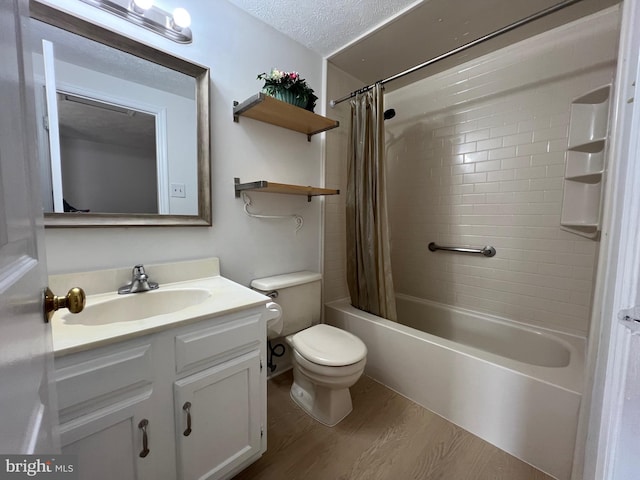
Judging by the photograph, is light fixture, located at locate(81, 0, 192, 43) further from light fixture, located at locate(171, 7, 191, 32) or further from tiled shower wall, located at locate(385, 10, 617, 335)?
tiled shower wall, located at locate(385, 10, 617, 335)

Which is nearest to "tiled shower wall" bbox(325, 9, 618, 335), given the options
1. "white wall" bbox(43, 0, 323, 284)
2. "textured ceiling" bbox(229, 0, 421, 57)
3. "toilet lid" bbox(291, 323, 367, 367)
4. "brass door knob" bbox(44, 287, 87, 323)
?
"white wall" bbox(43, 0, 323, 284)

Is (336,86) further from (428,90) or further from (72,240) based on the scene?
(72,240)

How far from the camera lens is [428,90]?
222 cm


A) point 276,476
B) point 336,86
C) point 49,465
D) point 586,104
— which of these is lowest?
point 276,476

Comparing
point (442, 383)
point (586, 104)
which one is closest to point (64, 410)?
point (442, 383)

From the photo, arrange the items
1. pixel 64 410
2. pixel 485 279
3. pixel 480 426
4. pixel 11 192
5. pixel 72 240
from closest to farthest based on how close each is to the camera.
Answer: pixel 11 192 → pixel 64 410 → pixel 72 240 → pixel 480 426 → pixel 485 279

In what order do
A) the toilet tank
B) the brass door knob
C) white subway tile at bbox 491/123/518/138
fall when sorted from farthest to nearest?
white subway tile at bbox 491/123/518/138
the toilet tank
the brass door knob

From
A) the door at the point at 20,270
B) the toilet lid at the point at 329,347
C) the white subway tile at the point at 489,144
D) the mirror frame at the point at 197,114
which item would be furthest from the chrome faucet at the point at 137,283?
the white subway tile at the point at 489,144

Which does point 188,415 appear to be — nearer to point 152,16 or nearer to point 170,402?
point 170,402

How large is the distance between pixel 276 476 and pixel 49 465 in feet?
3.51

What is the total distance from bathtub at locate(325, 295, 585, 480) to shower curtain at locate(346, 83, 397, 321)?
0.20 m

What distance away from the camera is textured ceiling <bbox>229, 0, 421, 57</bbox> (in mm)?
1449

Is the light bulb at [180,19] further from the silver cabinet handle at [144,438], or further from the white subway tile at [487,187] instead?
the white subway tile at [487,187]

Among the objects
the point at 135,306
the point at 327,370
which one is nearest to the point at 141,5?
the point at 135,306
